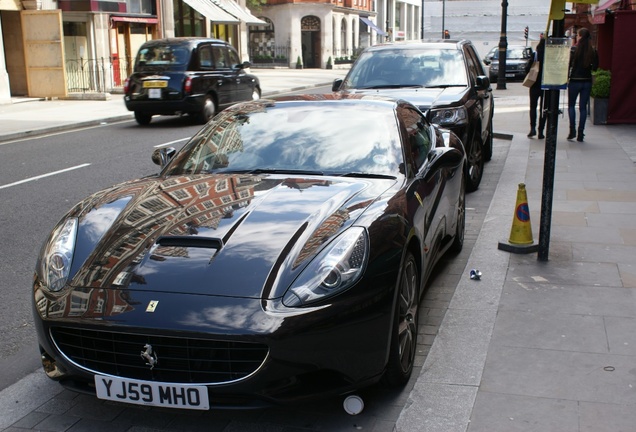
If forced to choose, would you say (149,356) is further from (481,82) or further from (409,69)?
(481,82)

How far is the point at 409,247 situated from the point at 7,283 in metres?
3.42

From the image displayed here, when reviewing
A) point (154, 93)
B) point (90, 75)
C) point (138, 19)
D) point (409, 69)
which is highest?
point (138, 19)

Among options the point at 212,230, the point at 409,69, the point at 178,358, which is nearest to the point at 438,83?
the point at 409,69

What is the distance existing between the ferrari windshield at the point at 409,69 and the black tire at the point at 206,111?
26.0 feet

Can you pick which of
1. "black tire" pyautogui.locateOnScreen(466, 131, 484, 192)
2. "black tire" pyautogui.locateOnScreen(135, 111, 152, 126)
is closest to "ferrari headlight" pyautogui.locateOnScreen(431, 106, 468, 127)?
"black tire" pyautogui.locateOnScreen(466, 131, 484, 192)

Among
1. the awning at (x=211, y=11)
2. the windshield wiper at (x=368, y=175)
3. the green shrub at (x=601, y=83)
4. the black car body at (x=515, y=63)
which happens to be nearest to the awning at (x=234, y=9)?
the awning at (x=211, y=11)

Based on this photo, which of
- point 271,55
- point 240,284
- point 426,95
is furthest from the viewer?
point 271,55

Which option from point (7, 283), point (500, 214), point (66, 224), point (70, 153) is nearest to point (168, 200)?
point (66, 224)

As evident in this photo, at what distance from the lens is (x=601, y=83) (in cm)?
1556

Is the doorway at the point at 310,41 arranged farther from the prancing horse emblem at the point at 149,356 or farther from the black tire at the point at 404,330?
the prancing horse emblem at the point at 149,356

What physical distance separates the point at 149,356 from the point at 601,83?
1412 cm

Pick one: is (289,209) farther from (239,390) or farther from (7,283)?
(7,283)

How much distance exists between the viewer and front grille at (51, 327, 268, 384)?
132 inches

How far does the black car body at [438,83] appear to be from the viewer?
29.9 ft
